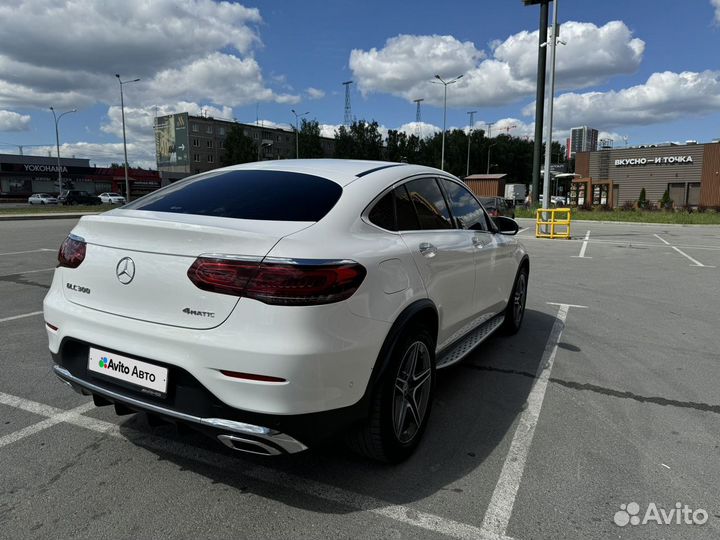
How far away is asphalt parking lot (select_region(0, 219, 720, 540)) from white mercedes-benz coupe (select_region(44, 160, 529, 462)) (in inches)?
12.5

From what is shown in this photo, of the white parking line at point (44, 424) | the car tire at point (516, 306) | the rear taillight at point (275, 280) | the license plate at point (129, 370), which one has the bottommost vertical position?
the white parking line at point (44, 424)

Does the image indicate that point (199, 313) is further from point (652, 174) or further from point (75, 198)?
point (75, 198)

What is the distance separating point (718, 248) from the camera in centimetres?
1497

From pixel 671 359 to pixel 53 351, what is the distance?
5021mm

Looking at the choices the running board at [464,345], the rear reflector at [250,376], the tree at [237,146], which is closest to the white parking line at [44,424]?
the rear reflector at [250,376]

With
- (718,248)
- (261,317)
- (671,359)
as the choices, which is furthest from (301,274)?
(718,248)

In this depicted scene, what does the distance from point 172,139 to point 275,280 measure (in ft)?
331

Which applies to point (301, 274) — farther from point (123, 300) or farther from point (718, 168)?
point (718, 168)

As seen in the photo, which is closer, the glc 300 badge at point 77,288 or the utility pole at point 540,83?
the glc 300 badge at point 77,288

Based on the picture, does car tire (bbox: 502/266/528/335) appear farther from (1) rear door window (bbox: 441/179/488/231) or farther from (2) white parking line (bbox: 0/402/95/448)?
(2) white parking line (bbox: 0/402/95/448)

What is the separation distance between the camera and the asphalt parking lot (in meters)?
2.32

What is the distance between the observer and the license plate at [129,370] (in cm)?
232

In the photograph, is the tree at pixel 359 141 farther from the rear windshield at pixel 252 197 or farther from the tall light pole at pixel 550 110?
the rear windshield at pixel 252 197

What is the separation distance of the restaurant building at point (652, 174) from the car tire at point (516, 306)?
144 ft
